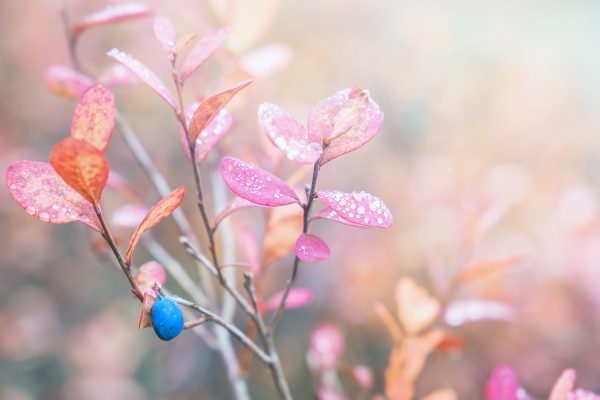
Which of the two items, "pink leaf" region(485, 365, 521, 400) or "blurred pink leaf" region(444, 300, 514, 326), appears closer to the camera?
"pink leaf" region(485, 365, 521, 400)

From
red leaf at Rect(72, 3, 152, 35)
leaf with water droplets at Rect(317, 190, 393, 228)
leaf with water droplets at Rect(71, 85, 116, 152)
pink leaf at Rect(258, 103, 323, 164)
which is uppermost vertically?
red leaf at Rect(72, 3, 152, 35)

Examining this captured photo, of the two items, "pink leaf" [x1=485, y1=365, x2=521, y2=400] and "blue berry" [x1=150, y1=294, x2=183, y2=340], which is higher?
"blue berry" [x1=150, y1=294, x2=183, y2=340]

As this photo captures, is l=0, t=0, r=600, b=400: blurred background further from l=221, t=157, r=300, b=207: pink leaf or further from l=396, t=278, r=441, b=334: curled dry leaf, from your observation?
l=221, t=157, r=300, b=207: pink leaf

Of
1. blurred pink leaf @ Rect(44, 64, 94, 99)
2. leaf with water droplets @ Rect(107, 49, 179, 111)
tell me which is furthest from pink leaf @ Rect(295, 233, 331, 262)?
blurred pink leaf @ Rect(44, 64, 94, 99)

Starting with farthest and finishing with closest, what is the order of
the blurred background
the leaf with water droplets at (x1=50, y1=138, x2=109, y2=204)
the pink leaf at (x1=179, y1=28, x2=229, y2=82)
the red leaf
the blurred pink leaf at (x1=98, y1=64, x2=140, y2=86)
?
the blurred background, the blurred pink leaf at (x1=98, y1=64, x2=140, y2=86), the red leaf, the pink leaf at (x1=179, y1=28, x2=229, y2=82), the leaf with water droplets at (x1=50, y1=138, x2=109, y2=204)

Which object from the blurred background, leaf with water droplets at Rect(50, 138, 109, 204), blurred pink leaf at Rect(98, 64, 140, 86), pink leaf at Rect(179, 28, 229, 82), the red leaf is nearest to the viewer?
leaf with water droplets at Rect(50, 138, 109, 204)

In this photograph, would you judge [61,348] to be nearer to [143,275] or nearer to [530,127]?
[143,275]

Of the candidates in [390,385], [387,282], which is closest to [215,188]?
[390,385]
